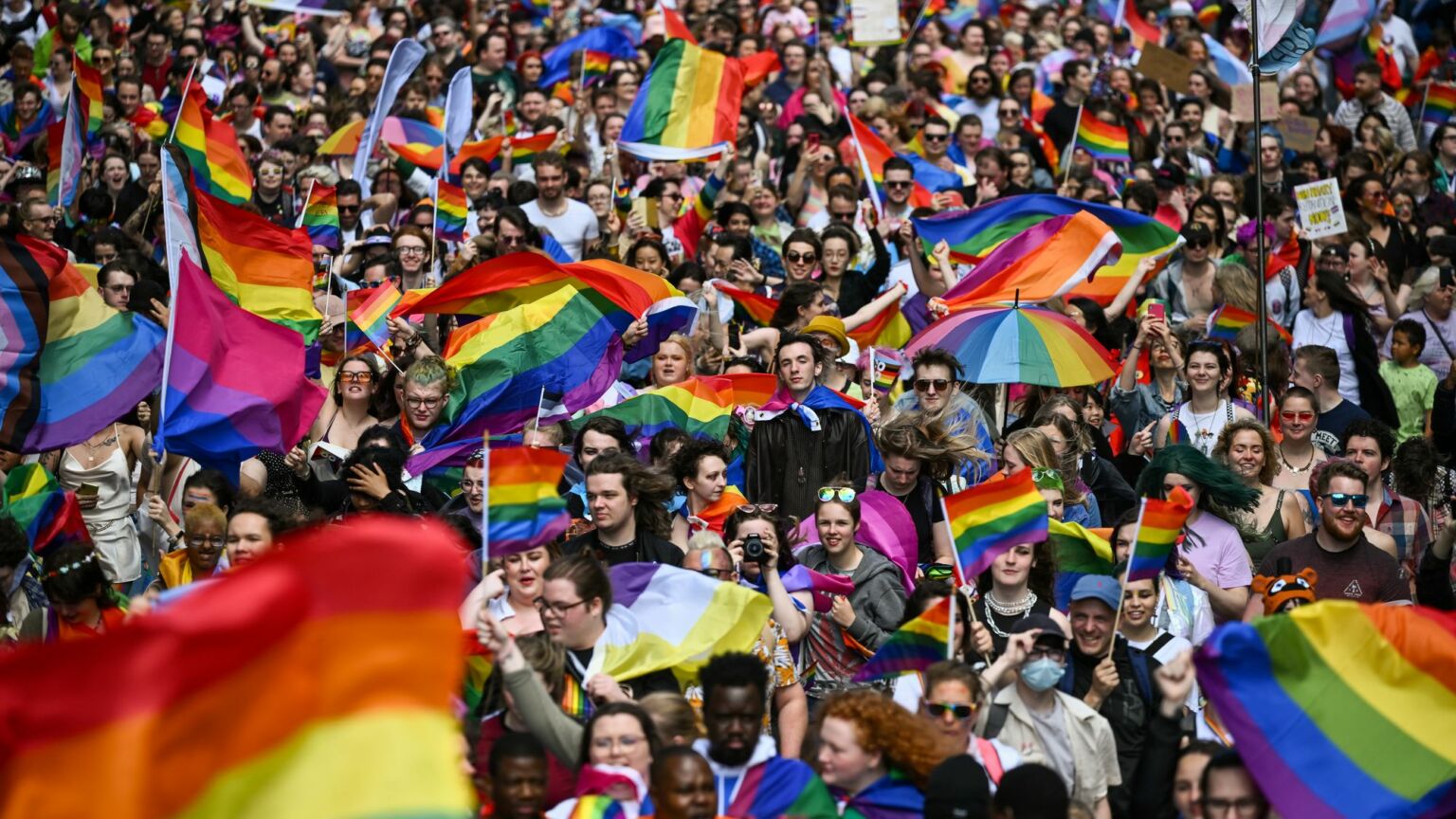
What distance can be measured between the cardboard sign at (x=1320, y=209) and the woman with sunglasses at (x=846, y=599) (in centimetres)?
545

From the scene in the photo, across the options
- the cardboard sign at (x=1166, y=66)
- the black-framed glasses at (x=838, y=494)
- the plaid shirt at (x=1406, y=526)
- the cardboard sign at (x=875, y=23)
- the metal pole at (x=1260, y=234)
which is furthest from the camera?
the cardboard sign at (x=875, y=23)

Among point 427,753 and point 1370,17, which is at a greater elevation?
point 427,753

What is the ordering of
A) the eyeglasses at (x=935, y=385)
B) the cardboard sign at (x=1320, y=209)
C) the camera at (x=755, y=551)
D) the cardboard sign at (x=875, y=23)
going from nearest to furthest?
the camera at (x=755, y=551) < the eyeglasses at (x=935, y=385) < the cardboard sign at (x=1320, y=209) < the cardboard sign at (x=875, y=23)

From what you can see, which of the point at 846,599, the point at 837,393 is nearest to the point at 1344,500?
the point at 846,599

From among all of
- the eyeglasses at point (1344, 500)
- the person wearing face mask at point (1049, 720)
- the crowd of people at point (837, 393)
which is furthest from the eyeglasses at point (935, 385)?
the person wearing face mask at point (1049, 720)

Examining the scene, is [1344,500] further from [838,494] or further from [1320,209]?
[1320,209]

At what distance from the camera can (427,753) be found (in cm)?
439

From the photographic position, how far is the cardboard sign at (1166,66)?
56.3 ft

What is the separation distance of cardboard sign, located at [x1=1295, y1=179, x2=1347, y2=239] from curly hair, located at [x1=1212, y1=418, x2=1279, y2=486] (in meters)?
3.48

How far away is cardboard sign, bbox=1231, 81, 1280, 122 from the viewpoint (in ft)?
56.9

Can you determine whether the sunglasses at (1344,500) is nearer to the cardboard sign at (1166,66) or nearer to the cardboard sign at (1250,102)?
the cardboard sign at (1250,102)

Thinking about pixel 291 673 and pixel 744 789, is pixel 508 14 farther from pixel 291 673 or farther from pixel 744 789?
pixel 291 673

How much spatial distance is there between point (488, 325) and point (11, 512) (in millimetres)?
2635

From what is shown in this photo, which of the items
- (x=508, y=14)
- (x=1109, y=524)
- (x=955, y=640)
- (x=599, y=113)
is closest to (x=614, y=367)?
(x=1109, y=524)
